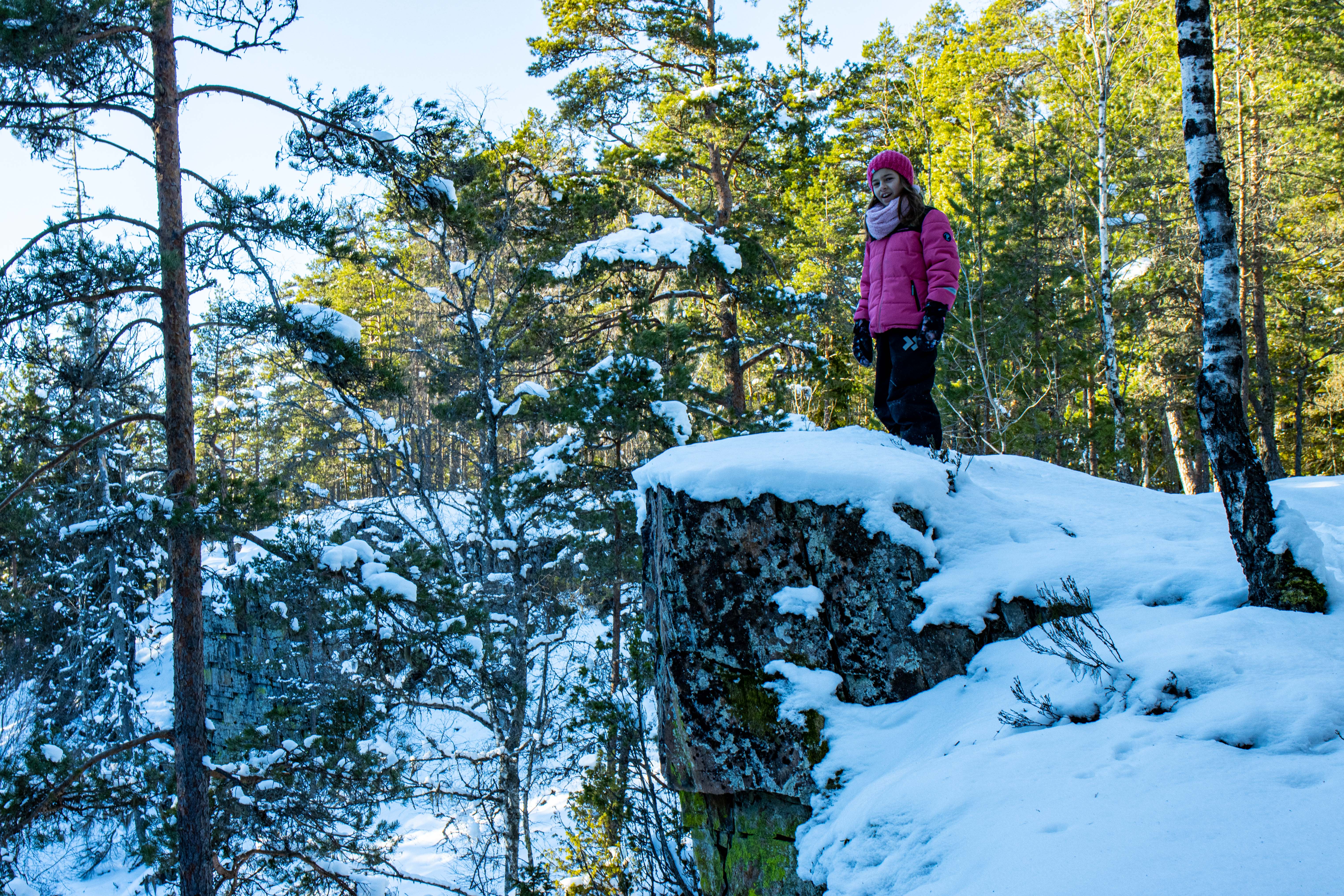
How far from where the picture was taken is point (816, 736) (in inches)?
139

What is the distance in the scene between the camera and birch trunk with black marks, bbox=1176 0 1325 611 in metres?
2.91

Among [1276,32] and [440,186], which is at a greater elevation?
[1276,32]

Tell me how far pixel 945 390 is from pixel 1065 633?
32.4ft

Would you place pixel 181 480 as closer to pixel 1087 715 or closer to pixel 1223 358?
pixel 1087 715

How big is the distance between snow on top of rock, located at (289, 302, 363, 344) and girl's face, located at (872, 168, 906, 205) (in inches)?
178

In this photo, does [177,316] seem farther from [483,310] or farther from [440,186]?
[483,310]

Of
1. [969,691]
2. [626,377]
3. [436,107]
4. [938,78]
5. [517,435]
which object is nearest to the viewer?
[969,691]

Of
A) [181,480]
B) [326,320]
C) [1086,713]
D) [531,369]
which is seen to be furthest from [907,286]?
[531,369]

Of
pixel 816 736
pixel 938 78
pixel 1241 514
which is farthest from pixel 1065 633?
pixel 938 78

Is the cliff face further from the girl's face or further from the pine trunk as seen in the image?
the pine trunk

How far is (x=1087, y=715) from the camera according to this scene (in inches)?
106

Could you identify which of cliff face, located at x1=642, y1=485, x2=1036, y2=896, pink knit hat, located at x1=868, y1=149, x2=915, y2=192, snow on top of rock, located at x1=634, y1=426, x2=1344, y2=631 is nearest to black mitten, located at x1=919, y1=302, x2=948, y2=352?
snow on top of rock, located at x1=634, y1=426, x2=1344, y2=631

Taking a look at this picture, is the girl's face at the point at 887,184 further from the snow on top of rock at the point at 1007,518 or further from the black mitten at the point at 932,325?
the snow on top of rock at the point at 1007,518

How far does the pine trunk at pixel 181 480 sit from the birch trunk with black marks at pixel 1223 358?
662 cm
